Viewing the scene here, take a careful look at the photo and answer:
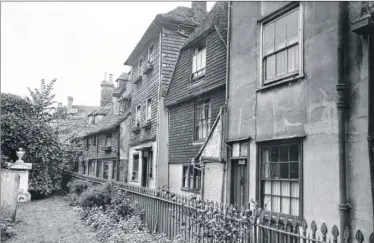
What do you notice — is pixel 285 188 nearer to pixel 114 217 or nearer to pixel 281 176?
pixel 281 176

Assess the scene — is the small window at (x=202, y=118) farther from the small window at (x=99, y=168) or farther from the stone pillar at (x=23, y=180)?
the small window at (x=99, y=168)

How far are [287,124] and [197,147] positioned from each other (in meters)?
6.93

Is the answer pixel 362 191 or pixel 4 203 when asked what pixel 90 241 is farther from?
pixel 362 191

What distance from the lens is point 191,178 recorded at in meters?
15.3

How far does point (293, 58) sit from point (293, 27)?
790mm

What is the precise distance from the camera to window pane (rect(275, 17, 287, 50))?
8.80 meters

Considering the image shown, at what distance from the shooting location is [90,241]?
861 cm

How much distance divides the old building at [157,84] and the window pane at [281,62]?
9.90 metres

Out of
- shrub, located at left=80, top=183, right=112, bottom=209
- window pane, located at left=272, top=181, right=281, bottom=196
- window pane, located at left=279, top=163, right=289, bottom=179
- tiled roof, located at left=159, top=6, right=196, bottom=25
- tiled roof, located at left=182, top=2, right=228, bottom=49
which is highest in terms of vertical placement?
tiled roof, located at left=159, top=6, right=196, bottom=25

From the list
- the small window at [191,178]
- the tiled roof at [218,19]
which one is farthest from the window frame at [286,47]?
the small window at [191,178]

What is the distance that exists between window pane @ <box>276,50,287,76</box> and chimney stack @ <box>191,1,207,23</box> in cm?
1177

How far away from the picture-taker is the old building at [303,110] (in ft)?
21.2

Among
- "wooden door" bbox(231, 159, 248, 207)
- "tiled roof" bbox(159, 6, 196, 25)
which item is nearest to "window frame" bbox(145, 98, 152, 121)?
"tiled roof" bbox(159, 6, 196, 25)

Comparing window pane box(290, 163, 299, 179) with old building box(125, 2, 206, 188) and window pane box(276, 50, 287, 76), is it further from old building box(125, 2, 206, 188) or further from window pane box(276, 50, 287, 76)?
old building box(125, 2, 206, 188)
